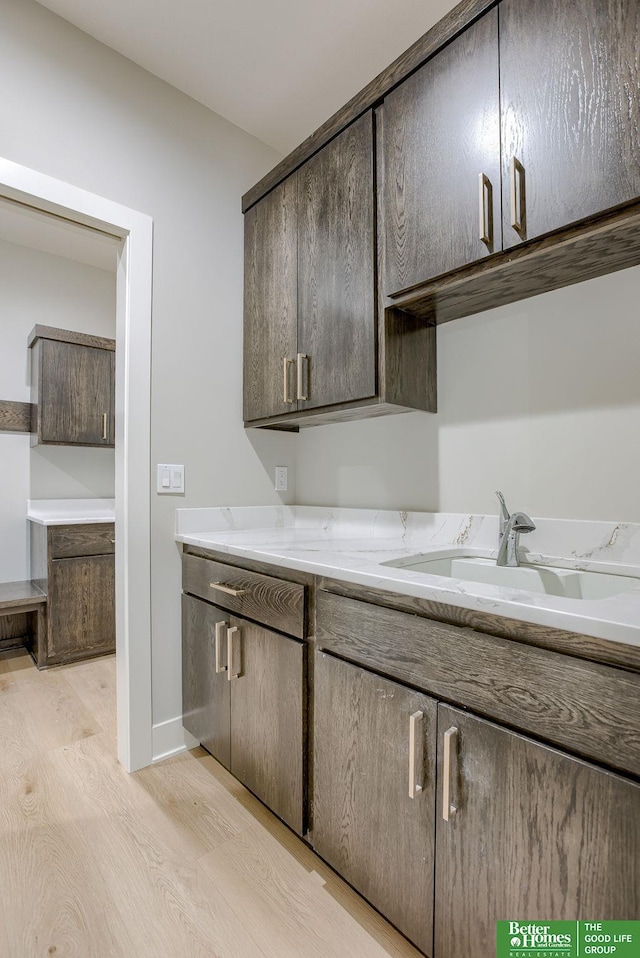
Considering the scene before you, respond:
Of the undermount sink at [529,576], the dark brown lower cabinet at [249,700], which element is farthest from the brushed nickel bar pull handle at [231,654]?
the undermount sink at [529,576]

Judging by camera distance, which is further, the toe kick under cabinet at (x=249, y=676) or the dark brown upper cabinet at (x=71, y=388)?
the dark brown upper cabinet at (x=71, y=388)

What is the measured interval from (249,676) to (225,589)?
0.94ft

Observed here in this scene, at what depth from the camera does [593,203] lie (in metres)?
1.02

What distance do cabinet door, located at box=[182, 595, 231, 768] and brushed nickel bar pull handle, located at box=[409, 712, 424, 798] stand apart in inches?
32.0

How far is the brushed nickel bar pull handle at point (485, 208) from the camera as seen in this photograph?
3.90 feet

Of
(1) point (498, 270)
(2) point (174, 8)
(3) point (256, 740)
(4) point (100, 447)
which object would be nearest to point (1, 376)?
(4) point (100, 447)

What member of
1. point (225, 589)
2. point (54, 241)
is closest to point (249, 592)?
point (225, 589)

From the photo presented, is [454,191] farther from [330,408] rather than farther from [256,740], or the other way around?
[256,740]

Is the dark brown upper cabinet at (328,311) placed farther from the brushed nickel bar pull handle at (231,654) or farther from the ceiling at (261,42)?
the brushed nickel bar pull handle at (231,654)

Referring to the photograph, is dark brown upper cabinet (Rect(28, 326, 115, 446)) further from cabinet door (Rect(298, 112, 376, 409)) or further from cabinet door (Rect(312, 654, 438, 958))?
cabinet door (Rect(312, 654, 438, 958))

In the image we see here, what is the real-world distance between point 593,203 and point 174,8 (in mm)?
1562

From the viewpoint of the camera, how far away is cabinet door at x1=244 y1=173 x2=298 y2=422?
1.85 m

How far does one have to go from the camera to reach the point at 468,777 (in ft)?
3.00

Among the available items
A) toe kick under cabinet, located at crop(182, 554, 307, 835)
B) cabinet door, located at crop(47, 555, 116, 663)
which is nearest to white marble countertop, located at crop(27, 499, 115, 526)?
cabinet door, located at crop(47, 555, 116, 663)
